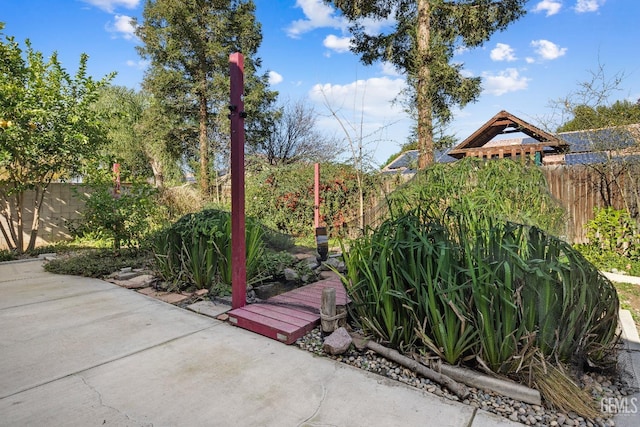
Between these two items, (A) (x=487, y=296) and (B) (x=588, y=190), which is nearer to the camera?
(A) (x=487, y=296)

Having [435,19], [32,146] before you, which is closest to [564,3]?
[435,19]

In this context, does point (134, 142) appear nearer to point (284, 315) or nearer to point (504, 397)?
point (284, 315)

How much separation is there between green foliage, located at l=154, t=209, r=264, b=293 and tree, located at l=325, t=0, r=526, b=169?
4797 millimetres

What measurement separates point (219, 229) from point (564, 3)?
8069 mm

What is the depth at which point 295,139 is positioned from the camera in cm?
1463

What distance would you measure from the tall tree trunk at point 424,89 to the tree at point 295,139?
6.91 m

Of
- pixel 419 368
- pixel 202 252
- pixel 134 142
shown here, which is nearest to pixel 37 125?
pixel 202 252

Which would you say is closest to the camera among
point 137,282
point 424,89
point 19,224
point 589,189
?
point 137,282

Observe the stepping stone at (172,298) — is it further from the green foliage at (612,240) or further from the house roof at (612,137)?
the house roof at (612,137)

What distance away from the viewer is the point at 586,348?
205cm

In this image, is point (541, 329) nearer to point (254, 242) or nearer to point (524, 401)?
point (524, 401)

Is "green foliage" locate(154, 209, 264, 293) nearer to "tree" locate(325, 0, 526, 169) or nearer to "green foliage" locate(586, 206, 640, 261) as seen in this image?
"tree" locate(325, 0, 526, 169)

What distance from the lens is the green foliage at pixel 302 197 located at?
26.1 feet

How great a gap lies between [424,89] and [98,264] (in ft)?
22.5
